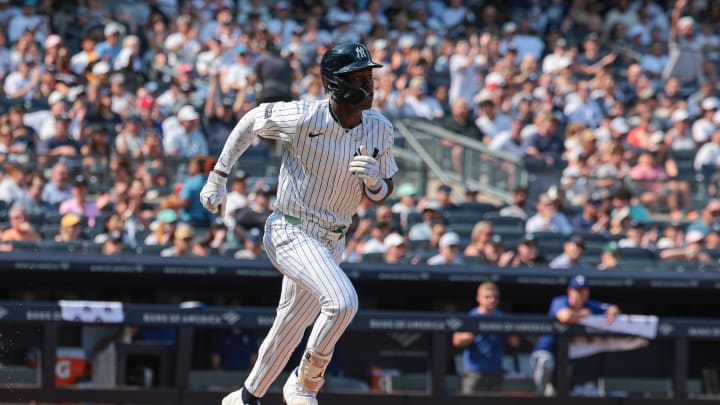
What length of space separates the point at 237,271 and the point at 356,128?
12.0 ft

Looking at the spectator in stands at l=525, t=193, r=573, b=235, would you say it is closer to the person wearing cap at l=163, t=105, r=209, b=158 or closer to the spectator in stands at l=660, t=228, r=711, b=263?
the spectator in stands at l=660, t=228, r=711, b=263

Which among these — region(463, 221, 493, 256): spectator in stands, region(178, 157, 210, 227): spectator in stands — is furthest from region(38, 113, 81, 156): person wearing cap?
region(463, 221, 493, 256): spectator in stands

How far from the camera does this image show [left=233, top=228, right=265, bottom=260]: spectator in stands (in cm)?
1005

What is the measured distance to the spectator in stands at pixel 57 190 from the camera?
1105 centimetres

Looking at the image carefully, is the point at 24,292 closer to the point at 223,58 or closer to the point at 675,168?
the point at 223,58

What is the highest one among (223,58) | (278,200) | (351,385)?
(223,58)

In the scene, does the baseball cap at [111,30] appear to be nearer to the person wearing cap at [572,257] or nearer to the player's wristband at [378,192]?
the person wearing cap at [572,257]

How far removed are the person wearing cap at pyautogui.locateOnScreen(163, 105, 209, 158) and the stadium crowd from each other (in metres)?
0.02

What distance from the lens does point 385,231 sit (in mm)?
10984

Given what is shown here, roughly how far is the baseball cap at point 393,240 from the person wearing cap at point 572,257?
1.21 meters

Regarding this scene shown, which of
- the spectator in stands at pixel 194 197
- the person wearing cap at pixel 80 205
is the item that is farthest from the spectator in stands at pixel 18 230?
the spectator in stands at pixel 194 197

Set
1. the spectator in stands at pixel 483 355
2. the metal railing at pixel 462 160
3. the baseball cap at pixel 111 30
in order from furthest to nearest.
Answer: the baseball cap at pixel 111 30, the metal railing at pixel 462 160, the spectator in stands at pixel 483 355

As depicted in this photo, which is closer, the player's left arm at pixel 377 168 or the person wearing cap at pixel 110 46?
the player's left arm at pixel 377 168

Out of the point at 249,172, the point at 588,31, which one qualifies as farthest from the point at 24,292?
the point at 588,31
